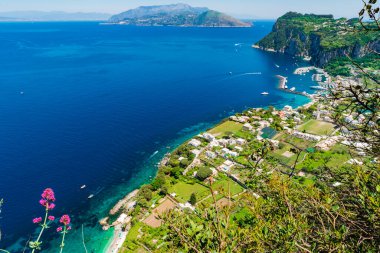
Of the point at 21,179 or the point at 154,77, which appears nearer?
the point at 21,179

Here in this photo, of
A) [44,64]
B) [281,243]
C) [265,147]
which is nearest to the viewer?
[281,243]

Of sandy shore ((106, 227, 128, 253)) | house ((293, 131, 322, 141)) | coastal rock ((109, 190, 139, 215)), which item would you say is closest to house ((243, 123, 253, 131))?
house ((293, 131, 322, 141))

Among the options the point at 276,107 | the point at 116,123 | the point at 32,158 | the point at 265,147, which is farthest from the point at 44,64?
the point at 265,147

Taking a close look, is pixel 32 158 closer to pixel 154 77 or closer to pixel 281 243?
pixel 281 243

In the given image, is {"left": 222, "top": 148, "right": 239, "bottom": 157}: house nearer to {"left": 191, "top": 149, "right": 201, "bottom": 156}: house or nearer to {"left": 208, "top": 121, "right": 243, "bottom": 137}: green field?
{"left": 191, "top": 149, "right": 201, "bottom": 156}: house

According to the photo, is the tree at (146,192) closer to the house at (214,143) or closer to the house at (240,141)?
the house at (214,143)
